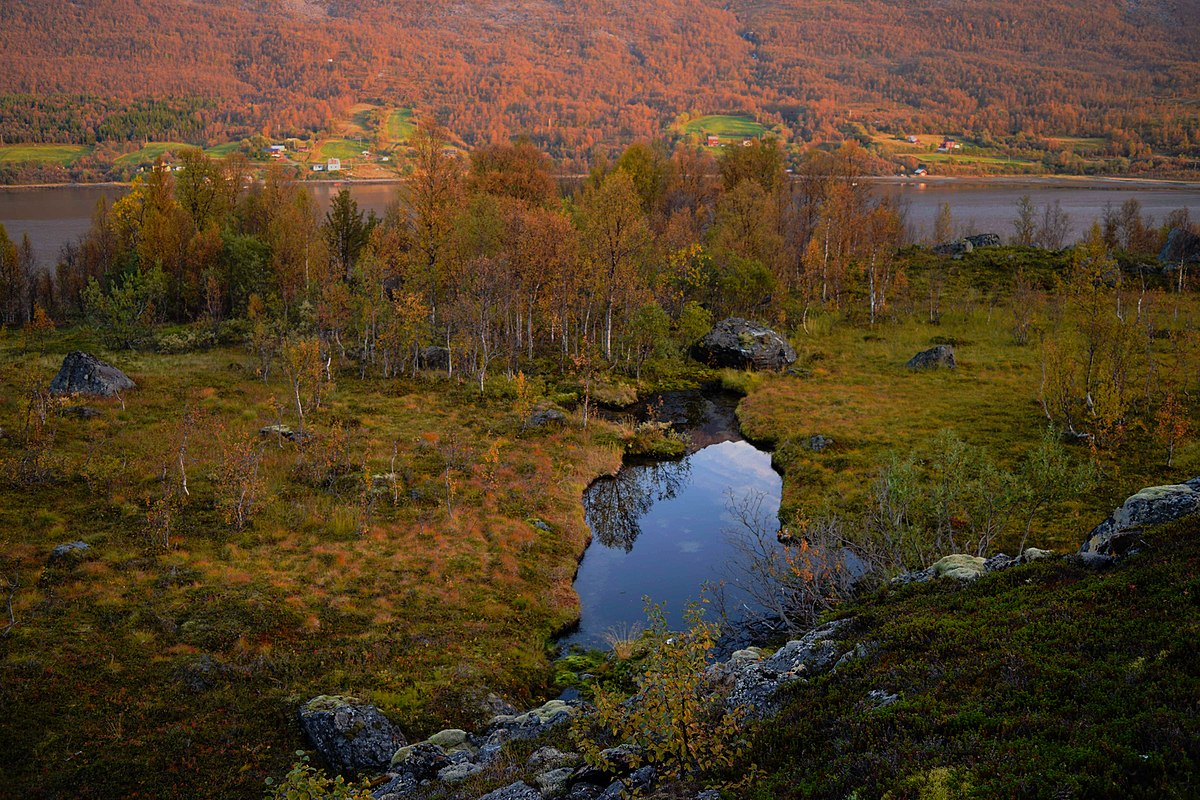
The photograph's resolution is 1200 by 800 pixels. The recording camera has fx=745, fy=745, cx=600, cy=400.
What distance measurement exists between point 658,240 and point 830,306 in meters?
18.1

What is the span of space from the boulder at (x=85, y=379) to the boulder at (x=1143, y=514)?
140 feet

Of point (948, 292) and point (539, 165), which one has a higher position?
point (539, 165)

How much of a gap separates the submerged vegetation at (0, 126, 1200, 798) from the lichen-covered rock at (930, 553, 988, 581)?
94 cm

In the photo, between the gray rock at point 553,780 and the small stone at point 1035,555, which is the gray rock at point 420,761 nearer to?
the gray rock at point 553,780

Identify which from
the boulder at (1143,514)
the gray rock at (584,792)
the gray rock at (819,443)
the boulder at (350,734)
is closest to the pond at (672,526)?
the gray rock at (819,443)

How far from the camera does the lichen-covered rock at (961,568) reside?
1705 centimetres

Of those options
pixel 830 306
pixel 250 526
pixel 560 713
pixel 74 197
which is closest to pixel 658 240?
pixel 830 306

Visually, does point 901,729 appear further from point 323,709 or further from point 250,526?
point 250,526

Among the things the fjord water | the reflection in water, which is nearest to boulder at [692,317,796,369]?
the reflection in water

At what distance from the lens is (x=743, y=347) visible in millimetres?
57469

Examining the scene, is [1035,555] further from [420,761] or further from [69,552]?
[69,552]

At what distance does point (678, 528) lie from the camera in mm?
33625

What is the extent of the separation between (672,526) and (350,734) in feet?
64.2

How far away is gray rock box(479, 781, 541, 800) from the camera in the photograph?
12.7m
